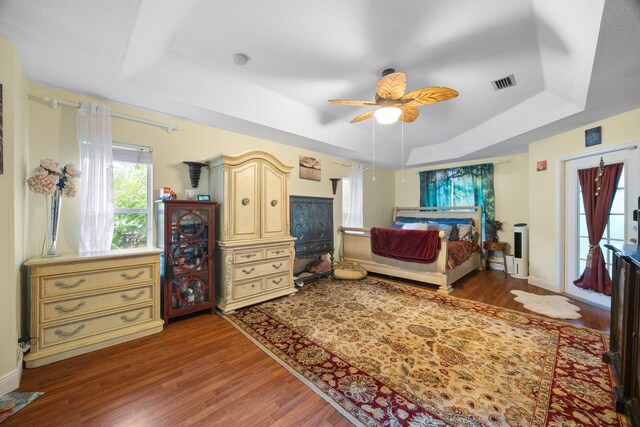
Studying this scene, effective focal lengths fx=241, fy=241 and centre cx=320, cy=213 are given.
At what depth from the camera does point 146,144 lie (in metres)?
2.81

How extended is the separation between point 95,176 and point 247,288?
6.45ft

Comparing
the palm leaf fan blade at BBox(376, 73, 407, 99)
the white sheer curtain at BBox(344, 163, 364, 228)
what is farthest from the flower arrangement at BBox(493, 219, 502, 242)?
the palm leaf fan blade at BBox(376, 73, 407, 99)

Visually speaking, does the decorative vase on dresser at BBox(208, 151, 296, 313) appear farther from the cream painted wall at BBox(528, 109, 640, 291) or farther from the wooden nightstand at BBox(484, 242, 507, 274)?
the wooden nightstand at BBox(484, 242, 507, 274)

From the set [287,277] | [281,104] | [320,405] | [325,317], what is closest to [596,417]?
[320,405]

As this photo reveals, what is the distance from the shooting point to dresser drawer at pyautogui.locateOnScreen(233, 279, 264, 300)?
2920 mm

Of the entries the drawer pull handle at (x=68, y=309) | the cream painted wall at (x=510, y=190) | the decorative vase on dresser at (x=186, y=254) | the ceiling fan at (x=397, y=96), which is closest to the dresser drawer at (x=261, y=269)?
the decorative vase on dresser at (x=186, y=254)

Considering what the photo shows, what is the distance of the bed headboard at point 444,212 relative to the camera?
5109 millimetres

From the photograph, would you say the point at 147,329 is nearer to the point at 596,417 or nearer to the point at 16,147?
the point at 16,147

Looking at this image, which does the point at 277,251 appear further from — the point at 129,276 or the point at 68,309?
the point at 68,309

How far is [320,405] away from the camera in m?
1.52

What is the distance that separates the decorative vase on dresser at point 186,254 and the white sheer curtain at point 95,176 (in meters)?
0.47

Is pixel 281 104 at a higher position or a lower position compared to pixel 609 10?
higher

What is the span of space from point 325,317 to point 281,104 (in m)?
2.75

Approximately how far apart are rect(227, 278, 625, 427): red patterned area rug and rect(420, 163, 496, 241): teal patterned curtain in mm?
2765
